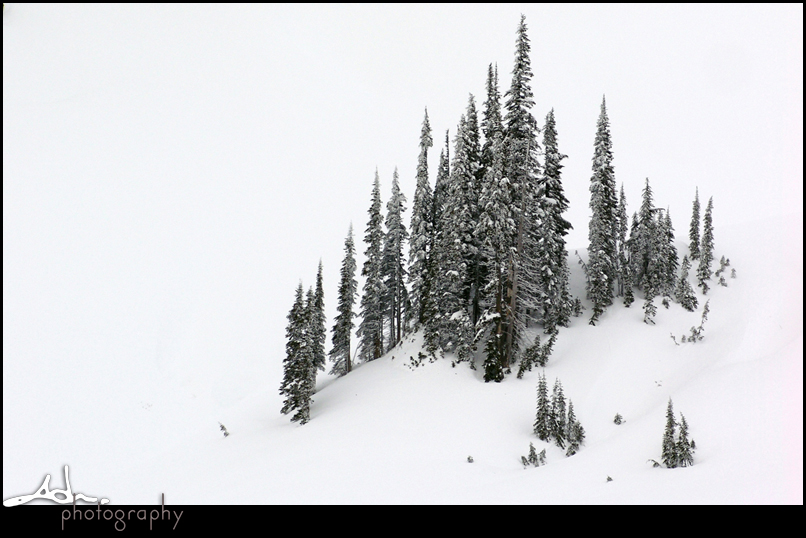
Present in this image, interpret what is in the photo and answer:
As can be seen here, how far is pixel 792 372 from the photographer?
13688mm

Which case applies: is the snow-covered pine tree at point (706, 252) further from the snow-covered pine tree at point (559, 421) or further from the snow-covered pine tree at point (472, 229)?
the snow-covered pine tree at point (559, 421)

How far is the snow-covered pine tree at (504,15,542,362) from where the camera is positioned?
25.5 metres

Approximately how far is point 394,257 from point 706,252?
83.3ft

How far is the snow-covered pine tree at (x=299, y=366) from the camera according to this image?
77.6ft

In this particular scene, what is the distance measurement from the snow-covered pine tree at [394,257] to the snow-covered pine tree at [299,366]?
10.8 m

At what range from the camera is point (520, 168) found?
26219 mm

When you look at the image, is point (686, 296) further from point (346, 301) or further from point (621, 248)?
point (346, 301)

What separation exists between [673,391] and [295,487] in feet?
53.0

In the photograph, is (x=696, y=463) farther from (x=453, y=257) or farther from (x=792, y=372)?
(x=453, y=257)
